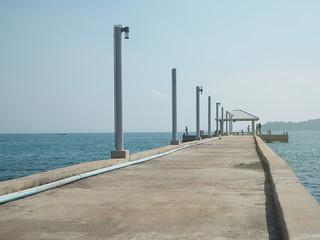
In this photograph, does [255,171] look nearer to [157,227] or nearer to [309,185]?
[157,227]

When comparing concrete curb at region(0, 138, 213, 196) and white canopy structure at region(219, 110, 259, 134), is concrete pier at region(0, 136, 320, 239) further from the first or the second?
white canopy structure at region(219, 110, 259, 134)

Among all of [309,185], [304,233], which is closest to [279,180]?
[304,233]

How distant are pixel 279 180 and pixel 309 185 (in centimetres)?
1967

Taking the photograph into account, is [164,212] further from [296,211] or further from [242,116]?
[242,116]

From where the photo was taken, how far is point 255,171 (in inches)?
440

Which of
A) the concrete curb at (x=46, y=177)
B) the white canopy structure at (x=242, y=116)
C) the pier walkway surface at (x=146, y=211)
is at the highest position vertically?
the white canopy structure at (x=242, y=116)

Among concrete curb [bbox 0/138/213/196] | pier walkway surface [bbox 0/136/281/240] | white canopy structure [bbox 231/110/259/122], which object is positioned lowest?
pier walkway surface [bbox 0/136/281/240]

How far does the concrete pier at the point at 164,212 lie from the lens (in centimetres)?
470

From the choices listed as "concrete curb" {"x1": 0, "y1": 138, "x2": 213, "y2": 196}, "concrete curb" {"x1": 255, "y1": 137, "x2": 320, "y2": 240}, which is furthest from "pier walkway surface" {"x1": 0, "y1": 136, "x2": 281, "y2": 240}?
"concrete curb" {"x1": 0, "y1": 138, "x2": 213, "y2": 196}

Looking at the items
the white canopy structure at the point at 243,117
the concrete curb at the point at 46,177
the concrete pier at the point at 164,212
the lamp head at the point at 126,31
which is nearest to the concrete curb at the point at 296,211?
the concrete pier at the point at 164,212

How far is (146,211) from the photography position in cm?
594

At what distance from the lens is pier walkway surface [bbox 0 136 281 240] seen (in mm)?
4801

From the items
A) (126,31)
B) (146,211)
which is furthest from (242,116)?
(146,211)

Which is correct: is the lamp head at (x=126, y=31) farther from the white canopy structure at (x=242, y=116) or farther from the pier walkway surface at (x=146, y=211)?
the white canopy structure at (x=242, y=116)
